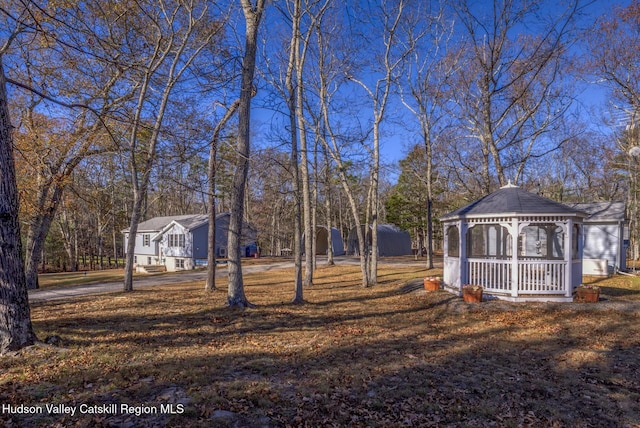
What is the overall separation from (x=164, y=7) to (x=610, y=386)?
1390 centimetres

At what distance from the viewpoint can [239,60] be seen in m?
8.86

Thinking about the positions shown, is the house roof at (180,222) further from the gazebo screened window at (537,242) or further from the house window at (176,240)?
the gazebo screened window at (537,242)

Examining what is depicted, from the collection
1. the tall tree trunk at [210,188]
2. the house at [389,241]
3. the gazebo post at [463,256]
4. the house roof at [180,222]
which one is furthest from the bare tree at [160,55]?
the house at [389,241]

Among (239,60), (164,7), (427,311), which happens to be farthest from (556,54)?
(164,7)

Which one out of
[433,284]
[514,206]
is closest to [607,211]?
[514,206]

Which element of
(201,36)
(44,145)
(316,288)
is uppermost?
(201,36)

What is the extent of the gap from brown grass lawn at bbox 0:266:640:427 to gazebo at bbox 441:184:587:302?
116 cm

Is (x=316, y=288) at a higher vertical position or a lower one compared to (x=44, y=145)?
lower

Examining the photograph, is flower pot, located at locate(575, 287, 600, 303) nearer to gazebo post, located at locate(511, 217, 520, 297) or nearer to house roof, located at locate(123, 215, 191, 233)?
gazebo post, located at locate(511, 217, 520, 297)

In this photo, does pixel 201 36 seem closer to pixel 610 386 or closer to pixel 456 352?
pixel 456 352

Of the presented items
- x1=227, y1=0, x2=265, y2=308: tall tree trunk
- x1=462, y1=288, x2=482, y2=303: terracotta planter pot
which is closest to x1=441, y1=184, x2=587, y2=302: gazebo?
x1=462, y1=288, x2=482, y2=303: terracotta planter pot

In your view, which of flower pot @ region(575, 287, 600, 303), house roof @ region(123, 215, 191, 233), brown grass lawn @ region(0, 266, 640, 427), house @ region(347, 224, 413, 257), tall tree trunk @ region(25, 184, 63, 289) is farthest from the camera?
house @ region(347, 224, 413, 257)

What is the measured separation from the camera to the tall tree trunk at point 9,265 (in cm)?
462

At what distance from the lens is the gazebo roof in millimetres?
9574
